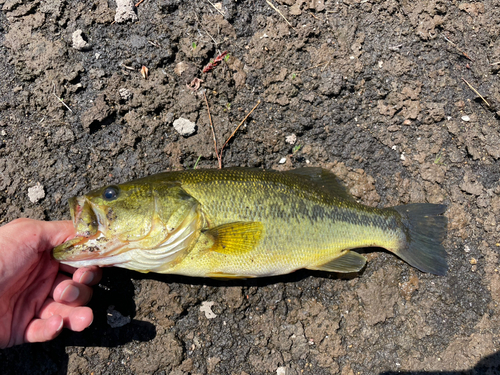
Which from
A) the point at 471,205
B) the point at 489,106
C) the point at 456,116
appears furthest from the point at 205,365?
the point at 489,106

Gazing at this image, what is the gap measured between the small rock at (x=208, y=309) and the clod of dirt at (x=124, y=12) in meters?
3.03

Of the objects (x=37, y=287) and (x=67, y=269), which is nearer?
(x=37, y=287)

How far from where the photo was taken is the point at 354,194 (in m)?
3.44

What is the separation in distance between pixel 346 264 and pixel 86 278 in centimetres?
247

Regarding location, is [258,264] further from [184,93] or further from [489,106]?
[489,106]

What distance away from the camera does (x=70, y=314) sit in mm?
2830

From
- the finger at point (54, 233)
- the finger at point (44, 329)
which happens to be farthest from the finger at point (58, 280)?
the finger at point (54, 233)

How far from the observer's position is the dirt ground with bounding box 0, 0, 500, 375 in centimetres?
322

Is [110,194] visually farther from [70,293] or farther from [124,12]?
[124,12]

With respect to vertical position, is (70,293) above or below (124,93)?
below

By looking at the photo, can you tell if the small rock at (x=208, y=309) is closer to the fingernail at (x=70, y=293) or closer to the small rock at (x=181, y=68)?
the fingernail at (x=70, y=293)

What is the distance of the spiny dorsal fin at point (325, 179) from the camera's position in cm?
322

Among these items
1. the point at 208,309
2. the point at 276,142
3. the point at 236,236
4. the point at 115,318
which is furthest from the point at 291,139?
the point at 115,318

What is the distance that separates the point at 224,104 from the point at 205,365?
8.73ft
